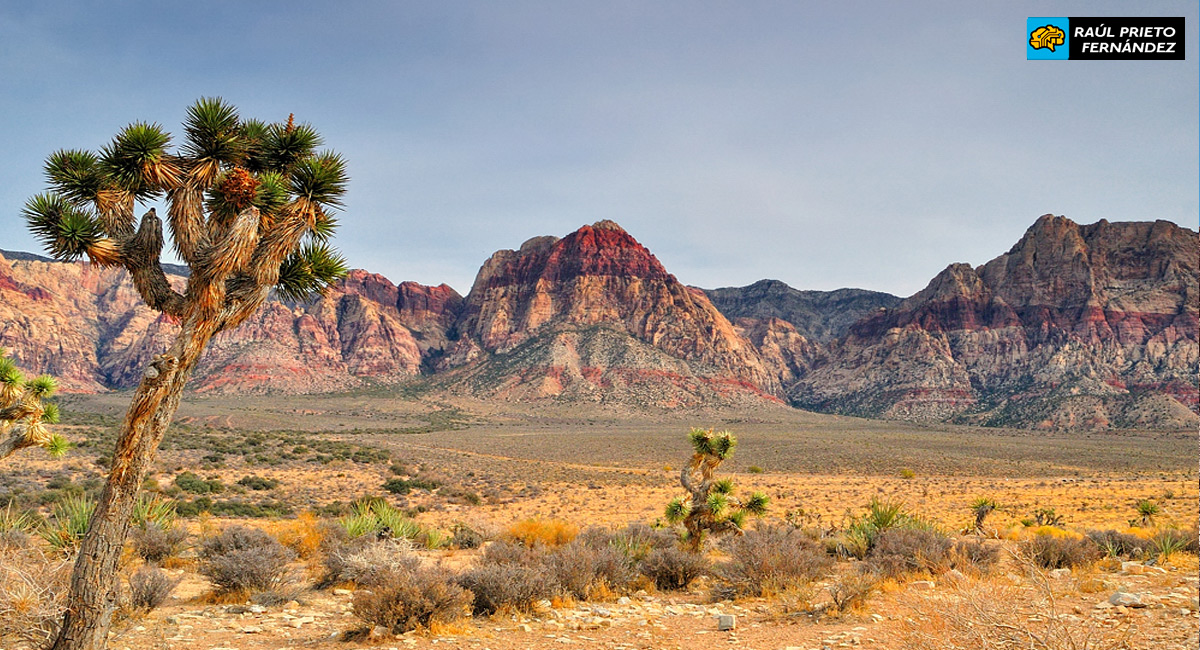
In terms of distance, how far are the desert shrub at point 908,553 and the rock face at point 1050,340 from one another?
10719cm

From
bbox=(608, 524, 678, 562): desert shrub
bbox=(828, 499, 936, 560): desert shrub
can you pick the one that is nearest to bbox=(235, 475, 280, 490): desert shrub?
bbox=(608, 524, 678, 562): desert shrub

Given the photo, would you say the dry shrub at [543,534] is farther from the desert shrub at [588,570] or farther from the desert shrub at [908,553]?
the desert shrub at [908,553]

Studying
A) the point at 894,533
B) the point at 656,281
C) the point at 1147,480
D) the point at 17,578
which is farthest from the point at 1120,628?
the point at 656,281

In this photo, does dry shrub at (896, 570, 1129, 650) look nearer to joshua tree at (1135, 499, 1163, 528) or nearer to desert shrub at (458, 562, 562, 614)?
desert shrub at (458, 562, 562, 614)

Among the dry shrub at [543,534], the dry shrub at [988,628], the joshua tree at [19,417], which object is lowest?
the dry shrub at [543,534]

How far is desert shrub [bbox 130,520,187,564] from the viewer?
442 inches

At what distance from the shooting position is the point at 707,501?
41.9 ft

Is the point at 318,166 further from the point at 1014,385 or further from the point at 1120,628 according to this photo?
the point at 1014,385

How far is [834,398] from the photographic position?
15688 cm

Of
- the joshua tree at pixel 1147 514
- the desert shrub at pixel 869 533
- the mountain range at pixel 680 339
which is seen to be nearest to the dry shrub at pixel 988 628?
the desert shrub at pixel 869 533

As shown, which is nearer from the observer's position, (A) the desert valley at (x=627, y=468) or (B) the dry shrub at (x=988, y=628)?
(B) the dry shrub at (x=988, y=628)

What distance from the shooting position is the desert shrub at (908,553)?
10.4m

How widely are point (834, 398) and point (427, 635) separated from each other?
162324 millimetres

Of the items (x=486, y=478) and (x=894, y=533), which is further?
(x=486, y=478)
